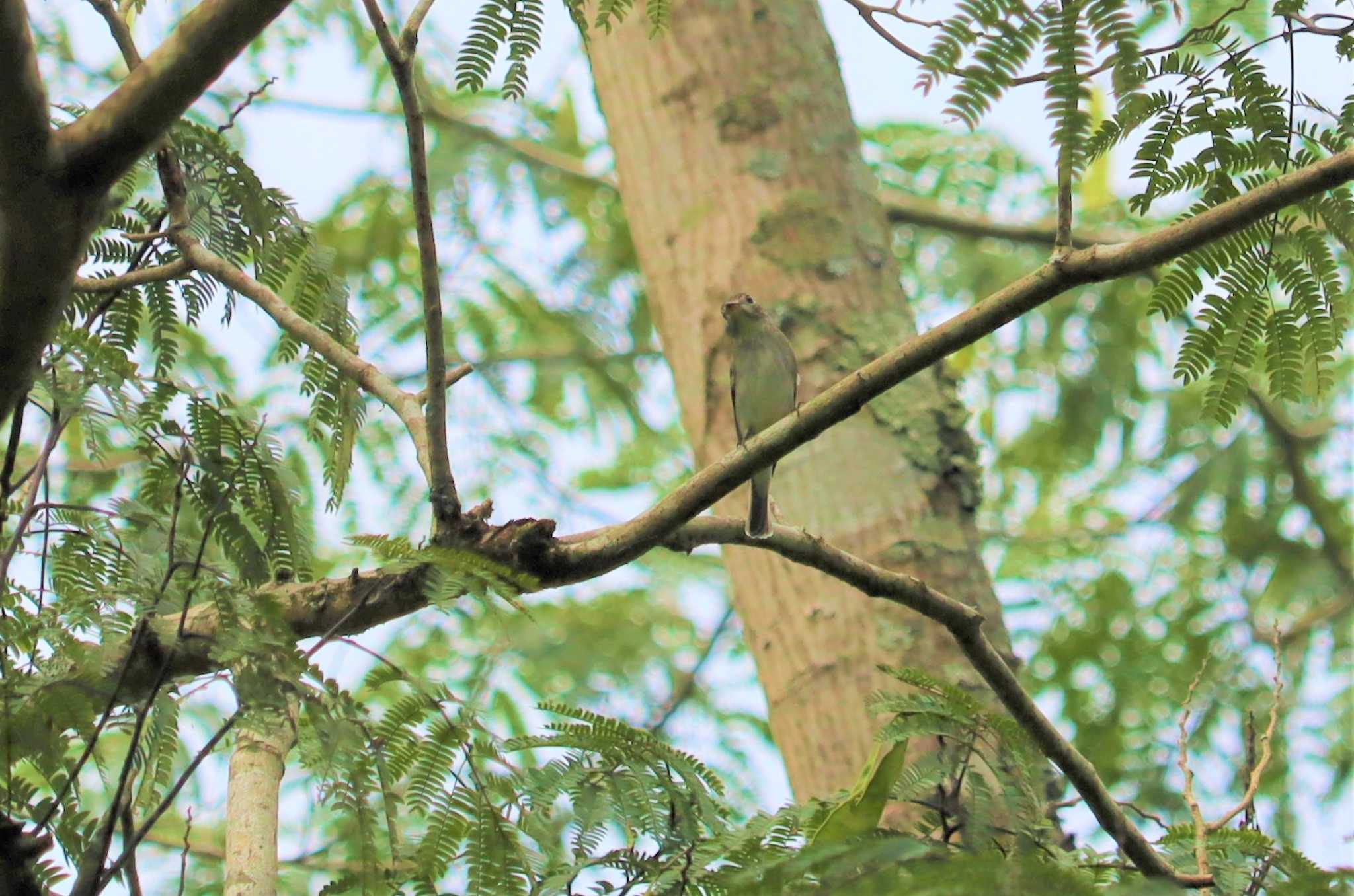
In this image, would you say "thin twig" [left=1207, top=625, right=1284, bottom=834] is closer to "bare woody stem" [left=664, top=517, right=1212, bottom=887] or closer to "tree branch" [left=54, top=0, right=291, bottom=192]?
"bare woody stem" [left=664, top=517, right=1212, bottom=887]

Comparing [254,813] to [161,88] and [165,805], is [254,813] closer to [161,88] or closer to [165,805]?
[165,805]

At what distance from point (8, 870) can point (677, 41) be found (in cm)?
459

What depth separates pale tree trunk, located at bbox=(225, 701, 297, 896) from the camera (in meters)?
2.93

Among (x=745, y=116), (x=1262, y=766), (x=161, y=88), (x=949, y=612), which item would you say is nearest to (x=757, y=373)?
(x=745, y=116)

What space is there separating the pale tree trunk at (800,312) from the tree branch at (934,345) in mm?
1730

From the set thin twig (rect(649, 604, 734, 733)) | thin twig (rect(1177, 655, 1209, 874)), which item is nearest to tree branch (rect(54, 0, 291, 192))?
thin twig (rect(1177, 655, 1209, 874))

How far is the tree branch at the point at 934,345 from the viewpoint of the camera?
2297 millimetres

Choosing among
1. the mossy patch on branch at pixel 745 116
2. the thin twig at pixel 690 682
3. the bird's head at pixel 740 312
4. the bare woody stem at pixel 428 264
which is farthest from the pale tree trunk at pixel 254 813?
the thin twig at pixel 690 682

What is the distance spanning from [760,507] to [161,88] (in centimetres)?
283

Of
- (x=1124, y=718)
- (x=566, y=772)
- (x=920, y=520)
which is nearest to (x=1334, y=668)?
(x=1124, y=718)

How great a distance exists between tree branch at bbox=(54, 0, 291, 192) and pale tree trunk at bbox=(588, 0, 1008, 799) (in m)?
2.90

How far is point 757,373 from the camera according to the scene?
18.9 feet

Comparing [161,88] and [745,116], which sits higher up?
[745,116]

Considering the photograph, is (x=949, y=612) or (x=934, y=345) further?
(x=949, y=612)
